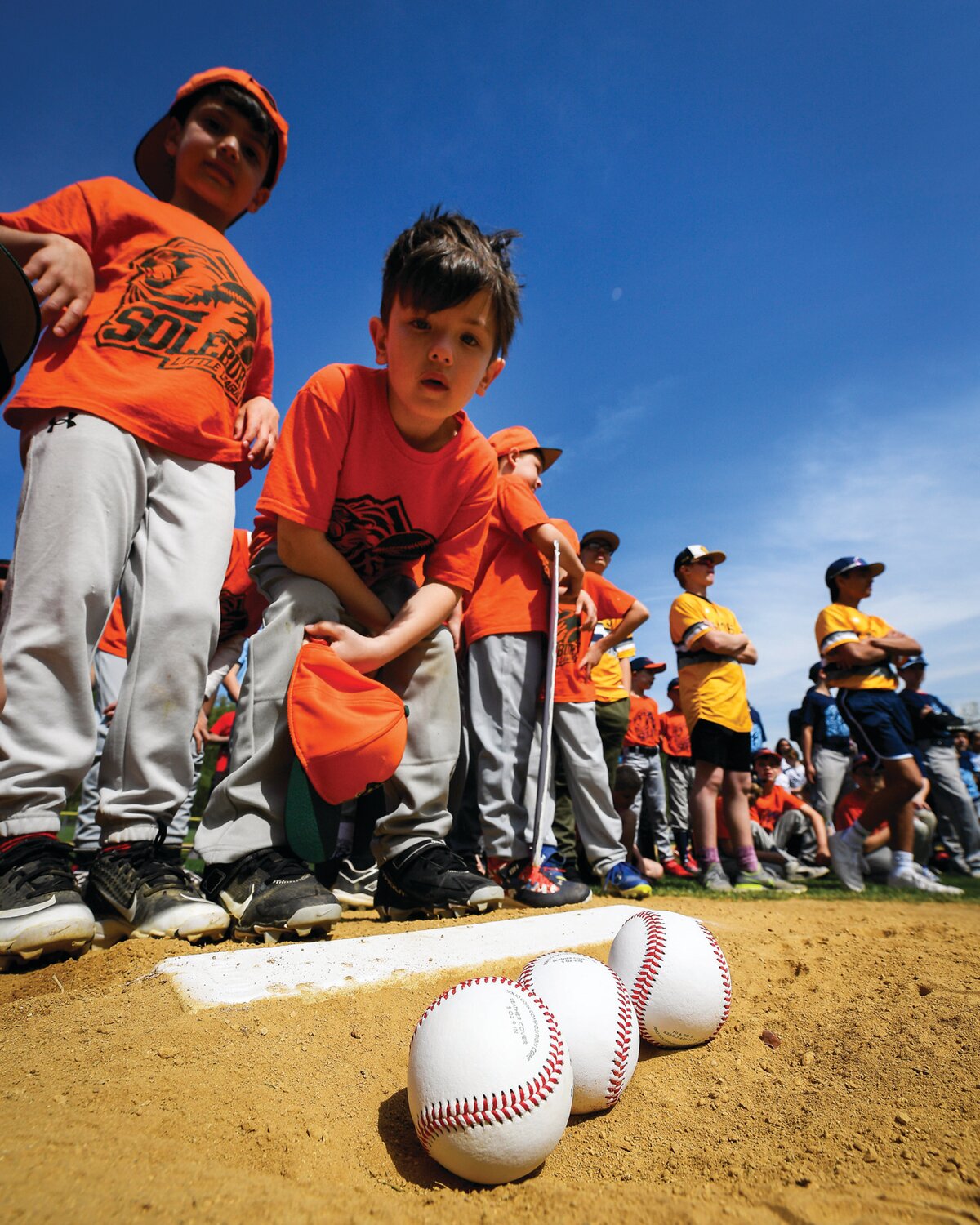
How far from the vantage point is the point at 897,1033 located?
6.13 feet

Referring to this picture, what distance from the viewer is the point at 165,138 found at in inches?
113

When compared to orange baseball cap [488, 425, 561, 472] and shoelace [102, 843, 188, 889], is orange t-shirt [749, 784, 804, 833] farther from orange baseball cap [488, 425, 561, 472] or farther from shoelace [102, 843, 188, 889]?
shoelace [102, 843, 188, 889]

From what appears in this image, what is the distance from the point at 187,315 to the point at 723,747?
4.32 metres

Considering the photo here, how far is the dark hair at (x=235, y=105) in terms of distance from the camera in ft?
9.02

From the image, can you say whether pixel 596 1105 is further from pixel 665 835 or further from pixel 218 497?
pixel 665 835

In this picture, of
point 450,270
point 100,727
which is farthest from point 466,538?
point 100,727

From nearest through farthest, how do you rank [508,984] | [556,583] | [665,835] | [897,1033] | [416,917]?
[508,984], [897,1033], [416,917], [556,583], [665,835]

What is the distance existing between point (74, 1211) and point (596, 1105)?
1076mm

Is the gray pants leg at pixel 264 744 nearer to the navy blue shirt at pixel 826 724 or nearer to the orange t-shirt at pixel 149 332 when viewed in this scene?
the orange t-shirt at pixel 149 332

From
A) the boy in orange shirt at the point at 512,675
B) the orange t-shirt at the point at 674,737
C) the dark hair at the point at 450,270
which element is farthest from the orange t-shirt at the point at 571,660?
the orange t-shirt at the point at 674,737

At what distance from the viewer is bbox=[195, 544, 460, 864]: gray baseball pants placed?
7.90ft

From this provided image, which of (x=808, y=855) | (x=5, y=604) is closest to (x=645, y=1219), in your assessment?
(x=5, y=604)

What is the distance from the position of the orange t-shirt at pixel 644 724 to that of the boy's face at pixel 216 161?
19.1ft

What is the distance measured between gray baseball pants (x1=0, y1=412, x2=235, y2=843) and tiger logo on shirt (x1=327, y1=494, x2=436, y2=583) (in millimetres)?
485
